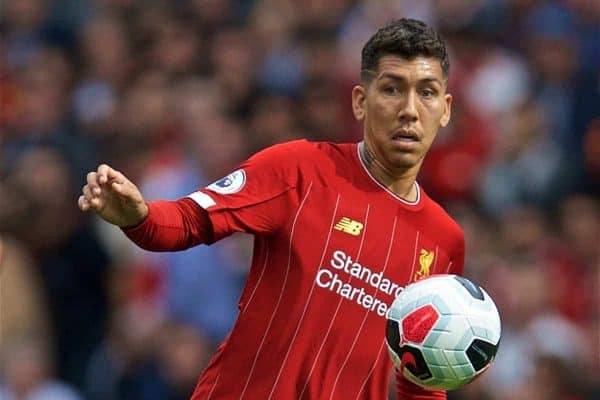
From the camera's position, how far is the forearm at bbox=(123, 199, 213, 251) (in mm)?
5578

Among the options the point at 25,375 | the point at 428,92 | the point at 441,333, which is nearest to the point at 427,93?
the point at 428,92

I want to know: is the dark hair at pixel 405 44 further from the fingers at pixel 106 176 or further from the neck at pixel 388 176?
the fingers at pixel 106 176

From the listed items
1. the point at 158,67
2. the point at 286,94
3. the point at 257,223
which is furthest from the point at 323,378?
Answer: the point at 158,67

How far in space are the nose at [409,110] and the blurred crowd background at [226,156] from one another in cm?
363

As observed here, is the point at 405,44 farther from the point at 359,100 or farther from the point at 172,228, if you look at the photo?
the point at 172,228

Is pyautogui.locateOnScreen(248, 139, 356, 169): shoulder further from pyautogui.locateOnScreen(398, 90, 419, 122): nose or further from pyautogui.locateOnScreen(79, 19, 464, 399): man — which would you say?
pyautogui.locateOnScreen(398, 90, 419, 122): nose

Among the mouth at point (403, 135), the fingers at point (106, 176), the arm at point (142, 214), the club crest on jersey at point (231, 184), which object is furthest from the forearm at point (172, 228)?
the mouth at point (403, 135)

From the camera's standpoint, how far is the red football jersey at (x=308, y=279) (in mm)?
5965

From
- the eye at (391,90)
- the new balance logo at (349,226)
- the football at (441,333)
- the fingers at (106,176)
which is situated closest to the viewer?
the fingers at (106,176)

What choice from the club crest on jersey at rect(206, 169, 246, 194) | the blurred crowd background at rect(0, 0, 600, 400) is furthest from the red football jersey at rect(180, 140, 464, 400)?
the blurred crowd background at rect(0, 0, 600, 400)

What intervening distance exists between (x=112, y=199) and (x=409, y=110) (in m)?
1.32

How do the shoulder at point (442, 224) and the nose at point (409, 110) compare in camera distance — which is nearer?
the nose at point (409, 110)

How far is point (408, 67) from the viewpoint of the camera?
6.17 metres

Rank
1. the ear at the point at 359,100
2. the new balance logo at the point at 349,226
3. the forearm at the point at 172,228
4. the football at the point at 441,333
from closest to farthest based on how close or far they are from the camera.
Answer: the forearm at the point at 172,228 < the football at the point at 441,333 < the new balance logo at the point at 349,226 < the ear at the point at 359,100
